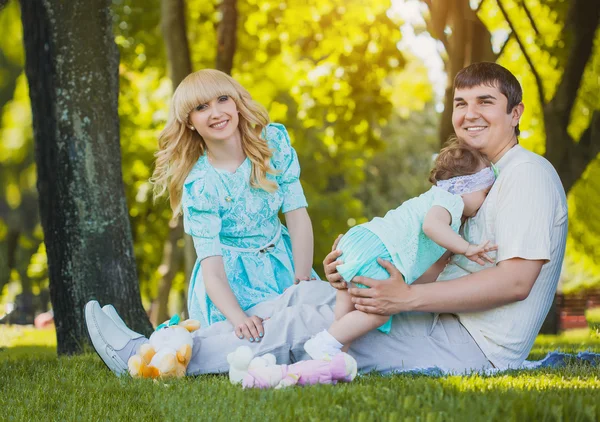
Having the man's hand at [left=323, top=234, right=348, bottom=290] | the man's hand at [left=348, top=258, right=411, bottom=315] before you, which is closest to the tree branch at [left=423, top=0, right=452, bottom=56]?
the man's hand at [left=323, top=234, right=348, bottom=290]

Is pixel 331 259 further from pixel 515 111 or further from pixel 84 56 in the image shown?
pixel 84 56

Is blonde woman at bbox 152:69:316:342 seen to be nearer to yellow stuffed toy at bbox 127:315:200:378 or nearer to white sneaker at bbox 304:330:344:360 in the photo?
yellow stuffed toy at bbox 127:315:200:378

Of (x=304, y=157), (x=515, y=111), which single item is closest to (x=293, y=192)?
(x=515, y=111)

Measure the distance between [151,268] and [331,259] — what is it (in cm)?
1838

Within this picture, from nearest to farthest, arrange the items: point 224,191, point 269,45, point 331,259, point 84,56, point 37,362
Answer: point 331,259, point 224,191, point 37,362, point 84,56, point 269,45

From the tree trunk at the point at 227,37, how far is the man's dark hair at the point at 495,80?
8.10 m

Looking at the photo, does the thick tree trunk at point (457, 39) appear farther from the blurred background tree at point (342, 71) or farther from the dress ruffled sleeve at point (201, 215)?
the dress ruffled sleeve at point (201, 215)

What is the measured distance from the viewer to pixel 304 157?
21812 mm

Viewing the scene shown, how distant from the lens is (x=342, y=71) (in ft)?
49.4

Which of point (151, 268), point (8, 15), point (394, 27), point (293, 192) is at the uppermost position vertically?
point (8, 15)

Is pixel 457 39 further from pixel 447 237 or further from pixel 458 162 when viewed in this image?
pixel 447 237

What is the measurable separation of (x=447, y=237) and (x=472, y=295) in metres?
0.35

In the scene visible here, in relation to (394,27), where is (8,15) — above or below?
above

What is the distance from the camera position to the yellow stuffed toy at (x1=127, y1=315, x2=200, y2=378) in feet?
15.9
